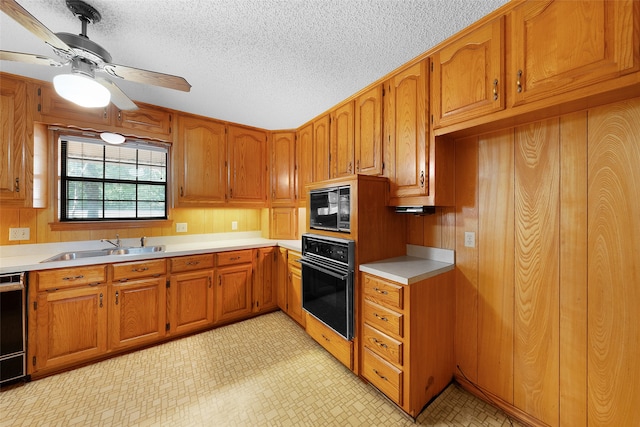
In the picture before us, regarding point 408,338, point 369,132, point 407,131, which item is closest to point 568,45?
point 407,131

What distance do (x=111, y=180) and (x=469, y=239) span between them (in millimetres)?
3550

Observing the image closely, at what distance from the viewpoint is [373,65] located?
6.16 feet

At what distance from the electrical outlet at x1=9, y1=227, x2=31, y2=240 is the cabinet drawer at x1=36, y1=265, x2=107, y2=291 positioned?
0.64 meters

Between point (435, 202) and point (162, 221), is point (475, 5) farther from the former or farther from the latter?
point (162, 221)

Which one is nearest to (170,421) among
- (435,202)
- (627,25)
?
(435,202)

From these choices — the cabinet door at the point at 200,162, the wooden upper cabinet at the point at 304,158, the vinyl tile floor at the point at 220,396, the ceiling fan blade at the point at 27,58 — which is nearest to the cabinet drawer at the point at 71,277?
the vinyl tile floor at the point at 220,396

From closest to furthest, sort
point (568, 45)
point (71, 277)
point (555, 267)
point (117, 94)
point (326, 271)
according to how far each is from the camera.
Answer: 1. point (568, 45)
2. point (555, 267)
3. point (117, 94)
4. point (71, 277)
5. point (326, 271)

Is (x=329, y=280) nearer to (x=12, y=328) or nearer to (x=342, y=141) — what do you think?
(x=342, y=141)

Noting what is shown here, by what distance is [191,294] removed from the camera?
101 inches

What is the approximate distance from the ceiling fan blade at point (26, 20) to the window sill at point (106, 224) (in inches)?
72.1

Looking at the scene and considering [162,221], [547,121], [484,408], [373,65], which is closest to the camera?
[547,121]

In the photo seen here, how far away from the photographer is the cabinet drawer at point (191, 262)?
2465 millimetres

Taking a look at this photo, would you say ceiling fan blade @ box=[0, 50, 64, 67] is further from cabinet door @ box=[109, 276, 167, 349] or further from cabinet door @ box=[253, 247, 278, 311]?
cabinet door @ box=[253, 247, 278, 311]

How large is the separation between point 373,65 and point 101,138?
9.03ft
